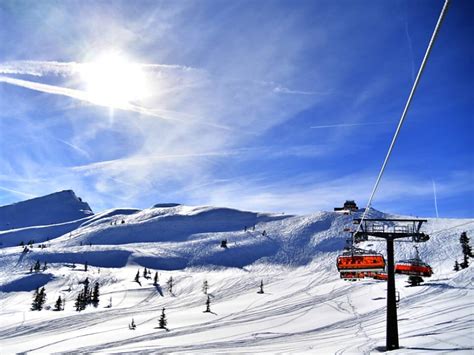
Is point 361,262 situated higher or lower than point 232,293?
higher

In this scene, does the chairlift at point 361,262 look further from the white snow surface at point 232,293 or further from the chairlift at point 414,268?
the chairlift at point 414,268

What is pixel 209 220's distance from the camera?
17638 centimetres

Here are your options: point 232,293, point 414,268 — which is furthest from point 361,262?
point 232,293

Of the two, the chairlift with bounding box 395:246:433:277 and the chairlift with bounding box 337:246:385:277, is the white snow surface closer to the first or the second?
the chairlift with bounding box 395:246:433:277

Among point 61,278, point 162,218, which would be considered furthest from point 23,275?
point 162,218

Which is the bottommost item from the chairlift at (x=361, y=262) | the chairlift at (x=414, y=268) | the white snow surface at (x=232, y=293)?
the white snow surface at (x=232, y=293)

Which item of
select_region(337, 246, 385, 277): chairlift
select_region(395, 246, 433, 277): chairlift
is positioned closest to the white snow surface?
select_region(395, 246, 433, 277): chairlift

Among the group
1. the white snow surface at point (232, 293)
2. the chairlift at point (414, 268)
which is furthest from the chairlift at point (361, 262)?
the chairlift at point (414, 268)

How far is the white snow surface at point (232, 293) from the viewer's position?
3416cm

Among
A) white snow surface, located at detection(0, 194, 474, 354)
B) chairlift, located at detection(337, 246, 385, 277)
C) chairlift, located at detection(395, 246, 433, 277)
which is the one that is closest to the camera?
chairlift, located at detection(337, 246, 385, 277)

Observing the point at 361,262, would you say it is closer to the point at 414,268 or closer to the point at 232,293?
the point at 414,268

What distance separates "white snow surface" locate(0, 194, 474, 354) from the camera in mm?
34156

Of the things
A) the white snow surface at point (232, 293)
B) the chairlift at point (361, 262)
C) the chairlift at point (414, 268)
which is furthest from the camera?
the chairlift at point (414, 268)

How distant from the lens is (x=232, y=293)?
7844 cm
